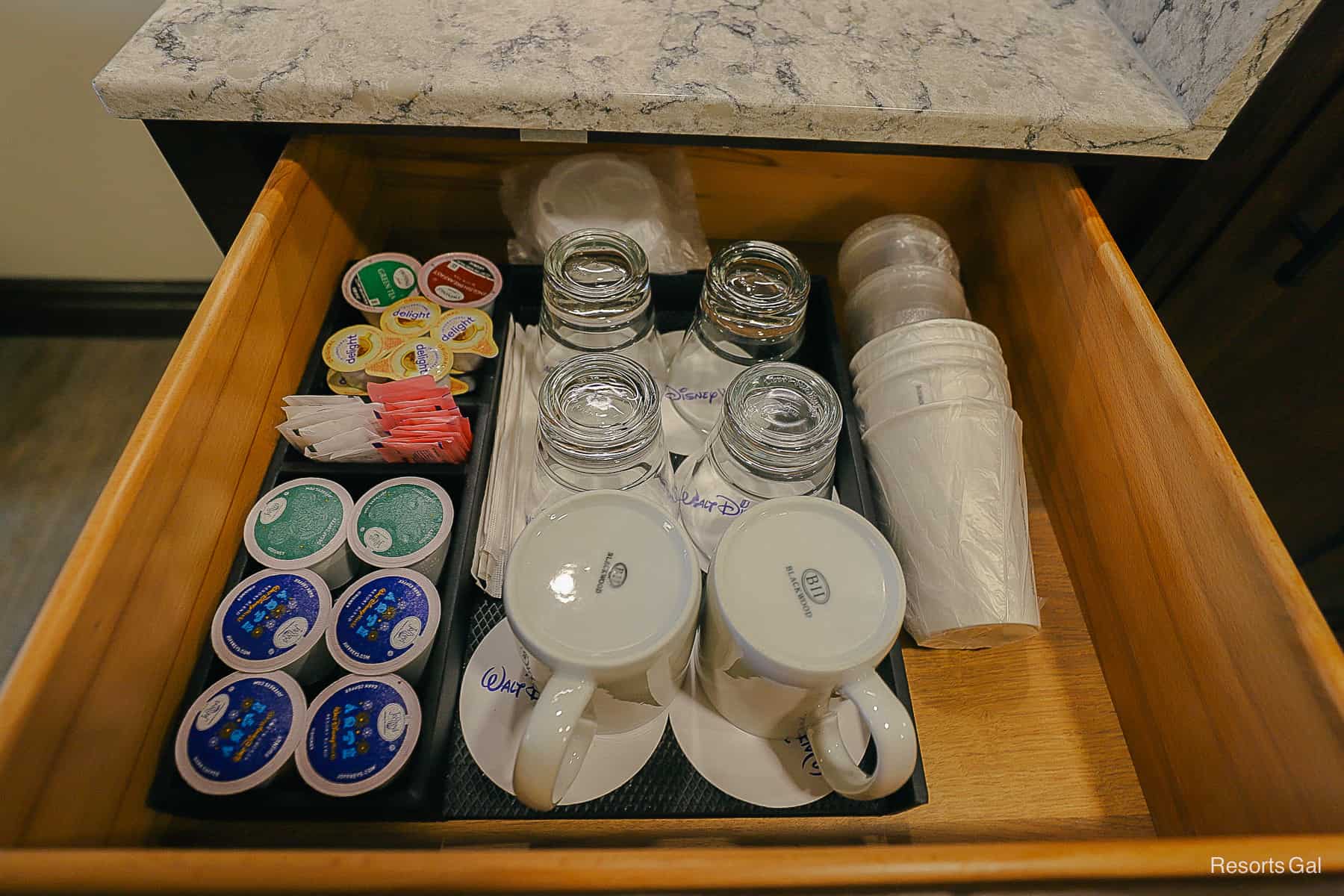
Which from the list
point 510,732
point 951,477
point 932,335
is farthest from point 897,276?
point 510,732

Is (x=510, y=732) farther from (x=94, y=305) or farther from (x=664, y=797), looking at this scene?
(x=94, y=305)

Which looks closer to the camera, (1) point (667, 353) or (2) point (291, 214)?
(2) point (291, 214)

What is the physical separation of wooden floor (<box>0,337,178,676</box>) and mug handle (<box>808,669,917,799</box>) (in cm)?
144

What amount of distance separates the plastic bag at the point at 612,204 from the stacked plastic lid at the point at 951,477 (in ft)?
0.90

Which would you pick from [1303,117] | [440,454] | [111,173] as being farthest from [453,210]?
[1303,117]

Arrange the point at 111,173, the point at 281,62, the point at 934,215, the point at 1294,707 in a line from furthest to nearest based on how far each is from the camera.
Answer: the point at 111,173
the point at 934,215
the point at 281,62
the point at 1294,707

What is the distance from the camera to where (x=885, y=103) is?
0.68 metres

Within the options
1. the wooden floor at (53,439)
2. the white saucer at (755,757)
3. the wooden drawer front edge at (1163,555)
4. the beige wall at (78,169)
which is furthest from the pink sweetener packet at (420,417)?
the wooden floor at (53,439)

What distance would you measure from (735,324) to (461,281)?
1.09 ft

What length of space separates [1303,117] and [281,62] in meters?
1.04

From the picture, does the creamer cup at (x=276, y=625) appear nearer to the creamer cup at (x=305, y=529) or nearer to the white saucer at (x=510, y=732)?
the creamer cup at (x=305, y=529)

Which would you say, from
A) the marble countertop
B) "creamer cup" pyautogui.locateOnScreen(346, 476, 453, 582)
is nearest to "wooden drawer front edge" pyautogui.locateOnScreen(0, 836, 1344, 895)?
"creamer cup" pyautogui.locateOnScreen(346, 476, 453, 582)

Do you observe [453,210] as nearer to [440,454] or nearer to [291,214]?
[291,214]

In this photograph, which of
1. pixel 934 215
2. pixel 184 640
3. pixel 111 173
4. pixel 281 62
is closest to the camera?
pixel 184 640
